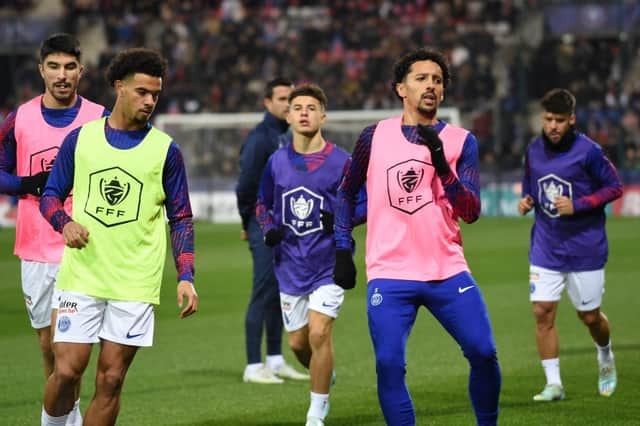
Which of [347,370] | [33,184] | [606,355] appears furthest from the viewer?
[347,370]

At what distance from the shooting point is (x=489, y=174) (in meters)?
31.4

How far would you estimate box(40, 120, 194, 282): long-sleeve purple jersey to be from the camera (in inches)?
241

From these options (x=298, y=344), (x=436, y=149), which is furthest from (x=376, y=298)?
(x=298, y=344)

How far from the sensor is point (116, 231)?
606cm

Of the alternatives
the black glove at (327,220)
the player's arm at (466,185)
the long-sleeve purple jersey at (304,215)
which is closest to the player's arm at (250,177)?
the long-sleeve purple jersey at (304,215)

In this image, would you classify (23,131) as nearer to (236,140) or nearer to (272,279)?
(272,279)

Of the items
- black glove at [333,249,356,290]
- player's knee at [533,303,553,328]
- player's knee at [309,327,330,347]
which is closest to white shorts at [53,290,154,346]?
black glove at [333,249,356,290]

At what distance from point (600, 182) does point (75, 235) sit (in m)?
4.94

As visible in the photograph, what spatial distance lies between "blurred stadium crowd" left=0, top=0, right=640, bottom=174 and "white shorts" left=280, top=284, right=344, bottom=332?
23.7m

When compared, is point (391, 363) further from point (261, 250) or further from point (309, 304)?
point (261, 250)

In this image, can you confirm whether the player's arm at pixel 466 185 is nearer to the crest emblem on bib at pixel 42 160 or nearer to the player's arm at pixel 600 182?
the crest emblem on bib at pixel 42 160

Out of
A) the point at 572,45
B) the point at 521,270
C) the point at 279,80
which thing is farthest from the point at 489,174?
the point at 279,80

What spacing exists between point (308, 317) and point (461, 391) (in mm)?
1603

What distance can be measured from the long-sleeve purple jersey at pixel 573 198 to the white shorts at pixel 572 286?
2.0 inches
